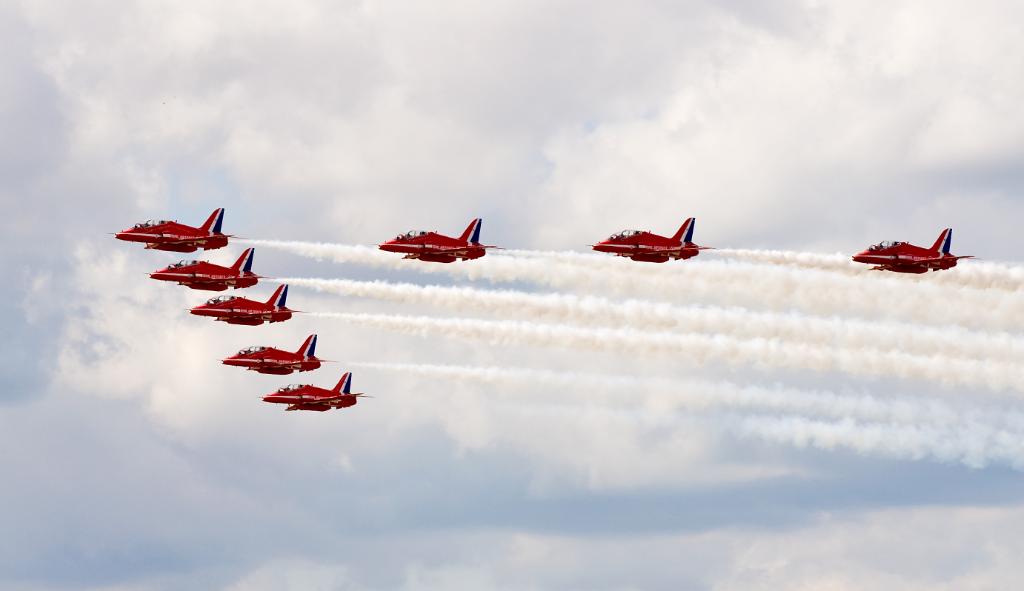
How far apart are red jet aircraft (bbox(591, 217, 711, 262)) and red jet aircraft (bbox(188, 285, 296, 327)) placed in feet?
115

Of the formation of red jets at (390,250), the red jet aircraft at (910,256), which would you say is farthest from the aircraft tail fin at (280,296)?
the red jet aircraft at (910,256)

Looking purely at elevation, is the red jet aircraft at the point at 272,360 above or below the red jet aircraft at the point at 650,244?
below

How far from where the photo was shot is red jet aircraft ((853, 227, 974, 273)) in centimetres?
16862

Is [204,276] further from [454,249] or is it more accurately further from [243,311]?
[454,249]

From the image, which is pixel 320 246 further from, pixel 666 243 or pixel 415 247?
pixel 666 243

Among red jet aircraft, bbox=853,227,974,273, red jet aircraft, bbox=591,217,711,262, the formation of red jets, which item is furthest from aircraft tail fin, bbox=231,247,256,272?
red jet aircraft, bbox=853,227,974,273

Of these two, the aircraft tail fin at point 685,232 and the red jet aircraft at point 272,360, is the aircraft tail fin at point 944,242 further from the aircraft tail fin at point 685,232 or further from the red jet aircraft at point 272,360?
the red jet aircraft at point 272,360

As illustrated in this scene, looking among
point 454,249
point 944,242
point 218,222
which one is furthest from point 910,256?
point 218,222

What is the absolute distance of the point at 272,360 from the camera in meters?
198

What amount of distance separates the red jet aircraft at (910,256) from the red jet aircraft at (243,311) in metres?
54.5

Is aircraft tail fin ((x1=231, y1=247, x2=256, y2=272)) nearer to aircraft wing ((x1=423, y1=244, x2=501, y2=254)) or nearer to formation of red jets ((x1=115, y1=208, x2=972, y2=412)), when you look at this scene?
formation of red jets ((x1=115, y1=208, x2=972, y2=412))

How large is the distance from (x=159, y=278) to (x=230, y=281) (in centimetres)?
652

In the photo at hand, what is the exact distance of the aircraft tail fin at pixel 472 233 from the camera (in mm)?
172125

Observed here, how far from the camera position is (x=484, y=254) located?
17375 cm
